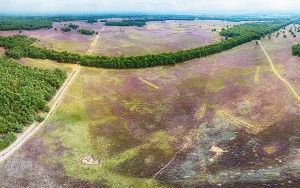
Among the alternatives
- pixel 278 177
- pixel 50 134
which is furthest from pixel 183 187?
pixel 50 134

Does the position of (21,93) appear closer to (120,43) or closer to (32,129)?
(32,129)

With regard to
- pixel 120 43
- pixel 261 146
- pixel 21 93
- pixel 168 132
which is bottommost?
pixel 168 132

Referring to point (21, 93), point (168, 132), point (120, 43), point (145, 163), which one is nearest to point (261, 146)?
point (168, 132)

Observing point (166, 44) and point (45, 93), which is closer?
point (45, 93)

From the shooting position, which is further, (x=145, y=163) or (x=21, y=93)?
(x=21, y=93)

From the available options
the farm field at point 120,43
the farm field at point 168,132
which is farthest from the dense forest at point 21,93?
the farm field at point 120,43

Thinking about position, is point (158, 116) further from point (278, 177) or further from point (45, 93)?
point (278, 177)

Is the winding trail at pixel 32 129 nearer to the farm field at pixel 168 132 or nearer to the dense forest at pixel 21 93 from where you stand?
the dense forest at pixel 21 93
